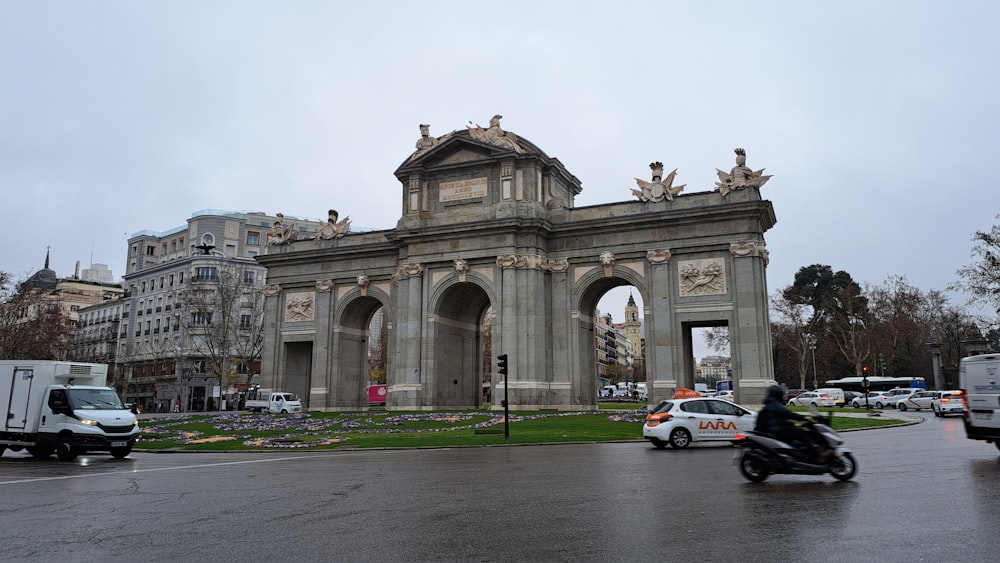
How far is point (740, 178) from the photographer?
129ft

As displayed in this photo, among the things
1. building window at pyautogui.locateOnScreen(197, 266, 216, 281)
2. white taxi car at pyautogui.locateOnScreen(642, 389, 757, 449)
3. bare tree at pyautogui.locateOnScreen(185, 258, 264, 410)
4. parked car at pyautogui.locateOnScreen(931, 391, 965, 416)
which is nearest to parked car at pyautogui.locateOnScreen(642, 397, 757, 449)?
white taxi car at pyautogui.locateOnScreen(642, 389, 757, 449)

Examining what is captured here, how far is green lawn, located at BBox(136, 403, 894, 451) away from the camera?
2506 cm

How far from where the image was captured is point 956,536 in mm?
7473

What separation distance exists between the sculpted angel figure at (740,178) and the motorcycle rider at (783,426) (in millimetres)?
28966

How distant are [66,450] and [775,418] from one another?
18492 mm

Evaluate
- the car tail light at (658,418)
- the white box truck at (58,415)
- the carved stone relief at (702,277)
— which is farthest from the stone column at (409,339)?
the car tail light at (658,418)

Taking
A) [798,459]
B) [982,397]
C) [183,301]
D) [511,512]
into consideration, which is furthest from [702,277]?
[183,301]

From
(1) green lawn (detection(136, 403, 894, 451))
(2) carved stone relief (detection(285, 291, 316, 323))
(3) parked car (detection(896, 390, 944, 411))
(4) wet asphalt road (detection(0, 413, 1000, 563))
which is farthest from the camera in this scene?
(2) carved stone relief (detection(285, 291, 316, 323))

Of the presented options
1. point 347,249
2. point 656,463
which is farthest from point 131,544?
point 347,249

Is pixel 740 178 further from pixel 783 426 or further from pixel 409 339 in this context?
pixel 783 426

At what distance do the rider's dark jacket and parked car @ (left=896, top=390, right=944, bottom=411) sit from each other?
45.1 metres

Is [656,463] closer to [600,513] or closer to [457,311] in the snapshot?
[600,513]

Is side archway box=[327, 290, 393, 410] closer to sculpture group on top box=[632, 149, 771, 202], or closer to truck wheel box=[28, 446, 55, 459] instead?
sculpture group on top box=[632, 149, 771, 202]

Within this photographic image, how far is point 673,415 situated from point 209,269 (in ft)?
233
